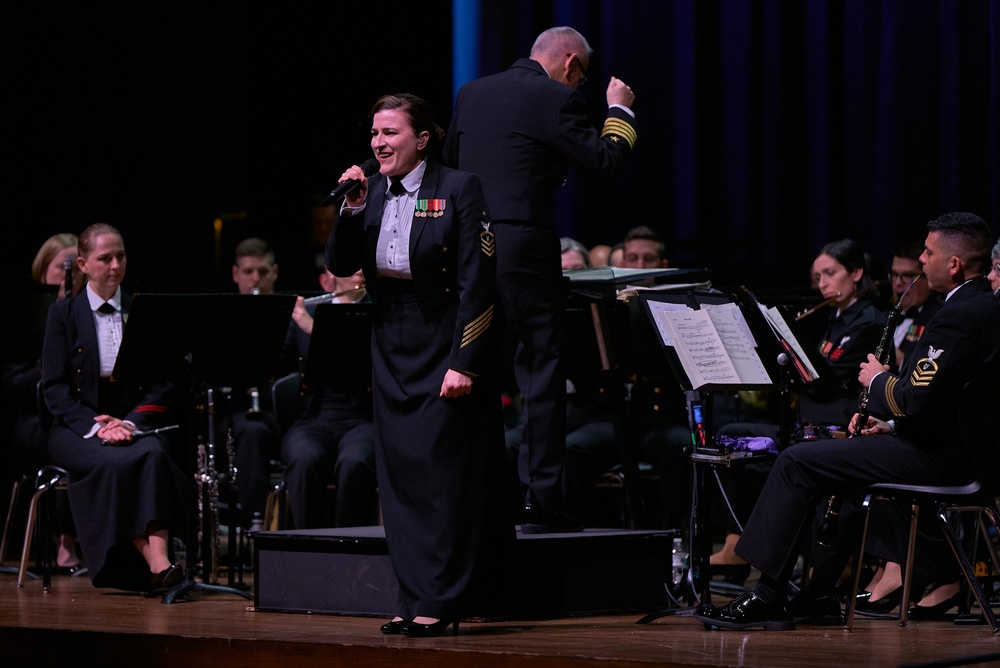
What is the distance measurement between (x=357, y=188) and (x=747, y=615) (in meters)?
1.62

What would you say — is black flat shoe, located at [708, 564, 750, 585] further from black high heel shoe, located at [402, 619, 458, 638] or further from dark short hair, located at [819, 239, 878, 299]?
black high heel shoe, located at [402, 619, 458, 638]

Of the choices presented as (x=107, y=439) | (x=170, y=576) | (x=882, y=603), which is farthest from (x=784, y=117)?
(x=170, y=576)

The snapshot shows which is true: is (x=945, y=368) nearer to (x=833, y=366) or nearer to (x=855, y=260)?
(x=833, y=366)

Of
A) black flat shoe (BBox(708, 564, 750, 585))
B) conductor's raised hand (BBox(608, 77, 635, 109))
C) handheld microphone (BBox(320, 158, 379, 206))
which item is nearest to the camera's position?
handheld microphone (BBox(320, 158, 379, 206))

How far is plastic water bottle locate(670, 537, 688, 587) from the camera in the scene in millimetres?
4728

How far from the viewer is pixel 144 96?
7.77 m

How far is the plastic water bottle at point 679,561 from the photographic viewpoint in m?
4.73

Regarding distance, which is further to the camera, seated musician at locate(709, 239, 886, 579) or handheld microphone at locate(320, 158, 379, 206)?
seated musician at locate(709, 239, 886, 579)

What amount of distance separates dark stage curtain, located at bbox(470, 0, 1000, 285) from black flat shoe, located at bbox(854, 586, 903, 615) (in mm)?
2158

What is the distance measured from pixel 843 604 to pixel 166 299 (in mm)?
2578

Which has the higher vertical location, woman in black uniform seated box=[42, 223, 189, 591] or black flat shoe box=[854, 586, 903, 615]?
woman in black uniform seated box=[42, 223, 189, 591]

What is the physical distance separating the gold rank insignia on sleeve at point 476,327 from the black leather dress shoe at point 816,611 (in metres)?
1.28

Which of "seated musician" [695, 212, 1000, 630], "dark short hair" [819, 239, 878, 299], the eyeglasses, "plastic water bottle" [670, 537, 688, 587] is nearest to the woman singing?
"seated musician" [695, 212, 1000, 630]

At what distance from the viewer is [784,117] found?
725 centimetres
